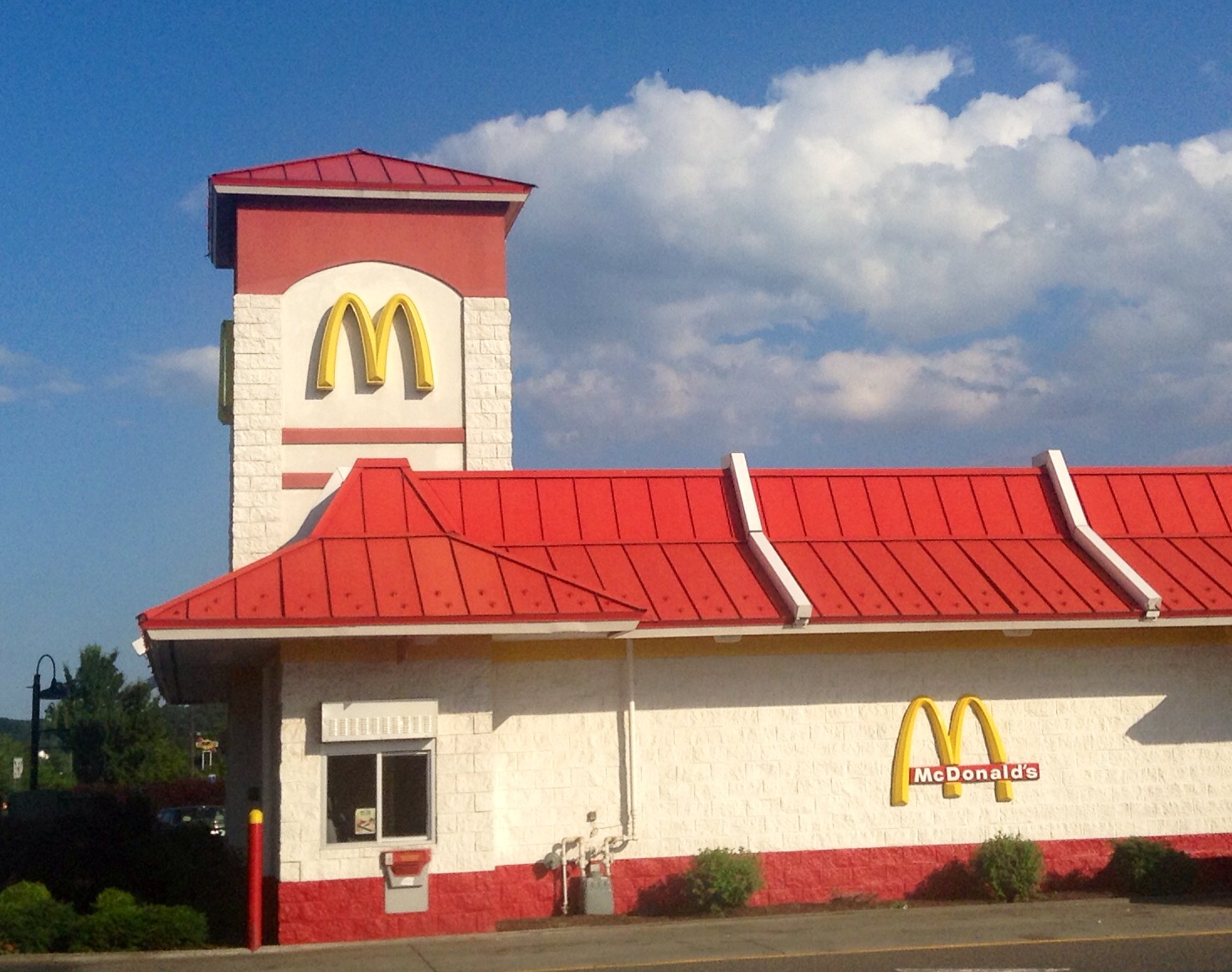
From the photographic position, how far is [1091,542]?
16.6m

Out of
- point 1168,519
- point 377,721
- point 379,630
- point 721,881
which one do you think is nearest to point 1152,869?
point 1168,519

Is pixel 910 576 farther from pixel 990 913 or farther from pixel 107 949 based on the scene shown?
pixel 107 949

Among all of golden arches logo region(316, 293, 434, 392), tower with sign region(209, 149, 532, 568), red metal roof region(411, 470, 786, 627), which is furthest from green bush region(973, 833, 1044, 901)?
golden arches logo region(316, 293, 434, 392)

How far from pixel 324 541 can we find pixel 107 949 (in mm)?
4504

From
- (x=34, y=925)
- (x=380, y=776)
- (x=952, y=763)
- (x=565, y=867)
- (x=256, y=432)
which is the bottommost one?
(x=34, y=925)

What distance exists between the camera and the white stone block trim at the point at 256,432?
739 inches

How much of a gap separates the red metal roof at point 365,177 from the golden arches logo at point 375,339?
5.66 ft

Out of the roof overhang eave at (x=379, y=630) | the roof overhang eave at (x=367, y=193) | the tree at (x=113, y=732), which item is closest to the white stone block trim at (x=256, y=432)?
the roof overhang eave at (x=367, y=193)

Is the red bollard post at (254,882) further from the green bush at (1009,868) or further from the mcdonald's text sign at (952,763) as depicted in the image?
the green bush at (1009,868)

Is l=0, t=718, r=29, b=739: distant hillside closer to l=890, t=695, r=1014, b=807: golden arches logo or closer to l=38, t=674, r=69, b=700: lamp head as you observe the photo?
l=38, t=674, r=69, b=700: lamp head

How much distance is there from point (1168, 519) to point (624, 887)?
28.6ft

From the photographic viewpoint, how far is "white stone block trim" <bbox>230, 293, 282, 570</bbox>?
61.6ft

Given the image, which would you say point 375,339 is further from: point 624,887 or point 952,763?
point 952,763

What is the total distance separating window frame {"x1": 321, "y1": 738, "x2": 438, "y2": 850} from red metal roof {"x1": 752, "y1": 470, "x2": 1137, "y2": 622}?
14.8 ft
